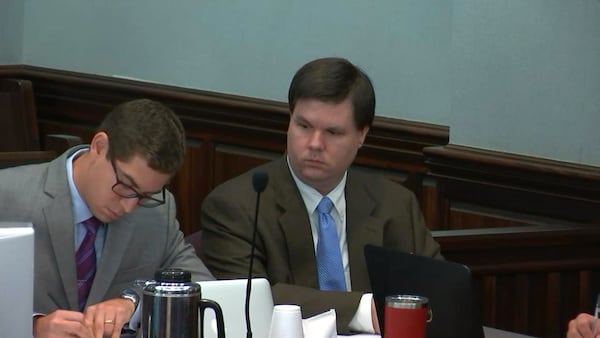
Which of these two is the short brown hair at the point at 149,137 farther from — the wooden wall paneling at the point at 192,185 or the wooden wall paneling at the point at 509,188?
the wooden wall paneling at the point at 192,185

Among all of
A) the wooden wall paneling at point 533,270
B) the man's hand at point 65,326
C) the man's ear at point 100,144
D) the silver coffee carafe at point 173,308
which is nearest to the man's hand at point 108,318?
the man's hand at point 65,326

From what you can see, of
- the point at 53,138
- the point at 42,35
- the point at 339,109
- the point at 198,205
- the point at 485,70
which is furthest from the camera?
the point at 42,35

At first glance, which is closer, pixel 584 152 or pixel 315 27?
pixel 584 152

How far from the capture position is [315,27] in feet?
17.1

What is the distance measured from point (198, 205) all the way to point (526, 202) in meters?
1.79

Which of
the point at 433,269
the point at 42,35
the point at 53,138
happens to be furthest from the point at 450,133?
the point at 42,35

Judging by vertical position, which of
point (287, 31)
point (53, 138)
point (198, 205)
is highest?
point (287, 31)

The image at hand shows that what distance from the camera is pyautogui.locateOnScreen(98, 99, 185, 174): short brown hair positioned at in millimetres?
3141

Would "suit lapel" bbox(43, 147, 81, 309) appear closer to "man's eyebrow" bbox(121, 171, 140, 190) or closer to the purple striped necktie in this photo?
the purple striped necktie

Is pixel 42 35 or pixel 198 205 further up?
pixel 42 35

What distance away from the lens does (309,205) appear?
12.0 ft

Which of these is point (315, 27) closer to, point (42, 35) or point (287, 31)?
point (287, 31)

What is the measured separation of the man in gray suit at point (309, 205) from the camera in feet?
11.7

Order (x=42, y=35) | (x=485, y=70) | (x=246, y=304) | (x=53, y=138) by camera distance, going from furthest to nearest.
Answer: (x=42, y=35) < (x=485, y=70) < (x=53, y=138) < (x=246, y=304)
